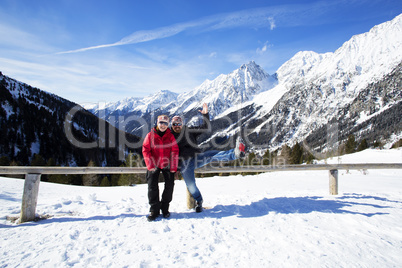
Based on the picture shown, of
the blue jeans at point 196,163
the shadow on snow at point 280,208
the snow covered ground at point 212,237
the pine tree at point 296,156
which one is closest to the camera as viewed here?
the snow covered ground at point 212,237

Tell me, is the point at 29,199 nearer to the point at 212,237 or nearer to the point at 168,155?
the point at 168,155

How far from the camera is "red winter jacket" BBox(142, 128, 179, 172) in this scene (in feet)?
14.3

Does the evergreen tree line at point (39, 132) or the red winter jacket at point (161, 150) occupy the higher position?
the evergreen tree line at point (39, 132)

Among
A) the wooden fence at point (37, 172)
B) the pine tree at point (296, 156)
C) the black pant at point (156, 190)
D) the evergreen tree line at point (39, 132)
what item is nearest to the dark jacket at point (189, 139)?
the black pant at point (156, 190)

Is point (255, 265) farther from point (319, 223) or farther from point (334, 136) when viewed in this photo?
point (334, 136)

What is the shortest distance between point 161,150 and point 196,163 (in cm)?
92

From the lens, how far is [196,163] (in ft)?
15.9

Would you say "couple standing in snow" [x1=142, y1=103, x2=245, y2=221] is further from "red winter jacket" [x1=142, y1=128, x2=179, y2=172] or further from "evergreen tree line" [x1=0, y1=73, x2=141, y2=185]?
"evergreen tree line" [x1=0, y1=73, x2=141, y2=185]

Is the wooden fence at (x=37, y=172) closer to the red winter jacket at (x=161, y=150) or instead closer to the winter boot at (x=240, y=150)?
the winter boot at (x=240, y=150)

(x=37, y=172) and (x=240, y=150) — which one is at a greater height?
(x=240, y=150)

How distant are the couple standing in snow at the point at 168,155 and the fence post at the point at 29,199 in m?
2.27

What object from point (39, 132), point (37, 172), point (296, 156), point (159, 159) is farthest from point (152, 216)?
point (39, 132)

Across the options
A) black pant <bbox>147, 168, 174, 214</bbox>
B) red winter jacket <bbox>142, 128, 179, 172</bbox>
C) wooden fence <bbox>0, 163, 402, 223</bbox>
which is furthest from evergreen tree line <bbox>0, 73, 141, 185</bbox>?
red winter jacket <bbox>142, 128, 179, 172</bbox>

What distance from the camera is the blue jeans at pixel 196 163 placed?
15.1 ft
